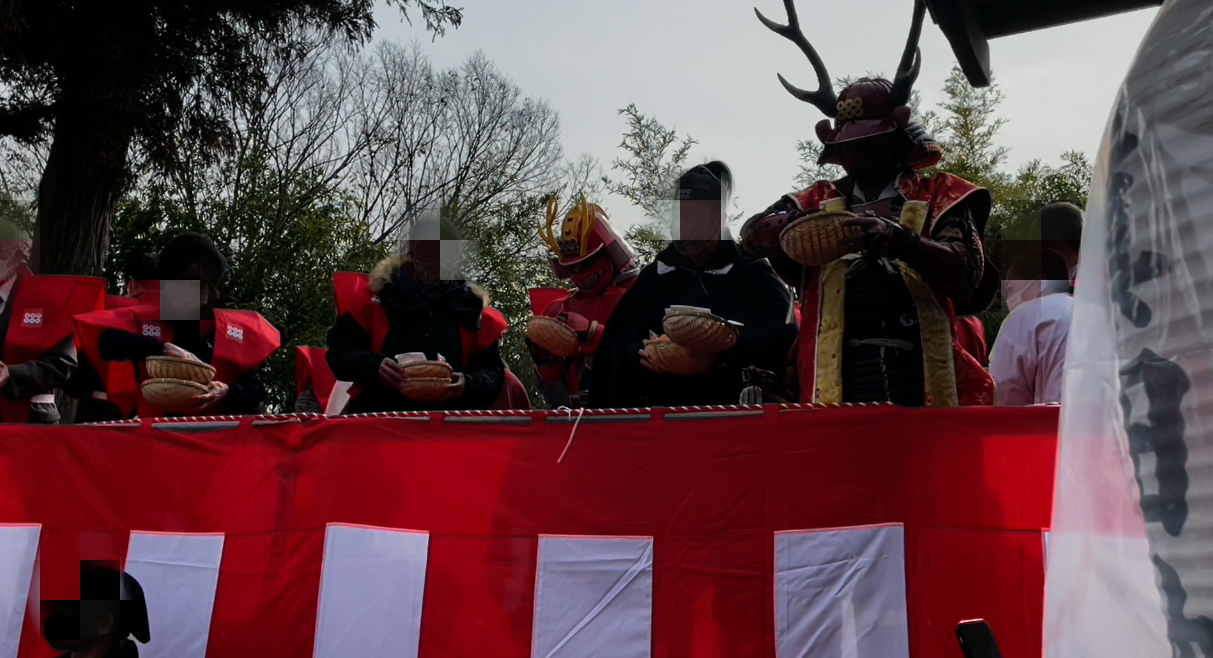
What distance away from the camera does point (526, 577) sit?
3.83 metres

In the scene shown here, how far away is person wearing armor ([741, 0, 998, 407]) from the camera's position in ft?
12.3

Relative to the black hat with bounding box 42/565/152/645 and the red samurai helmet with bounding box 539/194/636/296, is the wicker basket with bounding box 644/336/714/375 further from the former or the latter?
the black hat with bounding box 42/565/152/645

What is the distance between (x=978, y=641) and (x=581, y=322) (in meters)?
4.34

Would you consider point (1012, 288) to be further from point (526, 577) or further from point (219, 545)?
point (219, 545)

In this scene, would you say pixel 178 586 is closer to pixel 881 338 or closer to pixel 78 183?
pixel 881 338

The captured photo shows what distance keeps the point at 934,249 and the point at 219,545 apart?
108 inches

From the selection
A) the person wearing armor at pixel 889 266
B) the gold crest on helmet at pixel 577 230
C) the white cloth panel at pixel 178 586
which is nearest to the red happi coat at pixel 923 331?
the person wearing armor at pixel 889 266

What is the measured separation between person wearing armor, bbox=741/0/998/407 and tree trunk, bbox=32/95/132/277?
24.7 ft

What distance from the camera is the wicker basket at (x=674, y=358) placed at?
164 inches

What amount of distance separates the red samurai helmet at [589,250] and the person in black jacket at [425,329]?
0.95m

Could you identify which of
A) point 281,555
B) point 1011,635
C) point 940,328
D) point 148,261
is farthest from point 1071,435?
point 148,261

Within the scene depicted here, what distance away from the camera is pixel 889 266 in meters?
3.89

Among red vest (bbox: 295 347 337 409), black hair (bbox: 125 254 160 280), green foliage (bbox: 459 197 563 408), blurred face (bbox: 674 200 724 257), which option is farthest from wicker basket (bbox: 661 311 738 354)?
green foliage (bbox: 459 197 563 408)

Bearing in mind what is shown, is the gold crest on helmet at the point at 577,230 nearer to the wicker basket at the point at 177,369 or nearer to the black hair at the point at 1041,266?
the wicker basket at the point at 177,369
